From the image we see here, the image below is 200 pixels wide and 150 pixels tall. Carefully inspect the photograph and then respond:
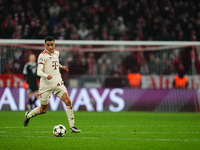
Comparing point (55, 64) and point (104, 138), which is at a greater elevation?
point (55, 64)

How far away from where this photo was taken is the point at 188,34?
22.1 m

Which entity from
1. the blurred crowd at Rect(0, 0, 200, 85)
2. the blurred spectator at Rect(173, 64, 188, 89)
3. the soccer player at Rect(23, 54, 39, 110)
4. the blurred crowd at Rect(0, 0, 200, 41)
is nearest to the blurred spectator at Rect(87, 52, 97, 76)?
the blurred crowd at Rect(0, 0, 200, 85)

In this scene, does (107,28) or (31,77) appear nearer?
(31,77)

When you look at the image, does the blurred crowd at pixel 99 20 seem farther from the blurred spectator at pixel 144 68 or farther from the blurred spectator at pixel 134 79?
the blurred spectator at pixel 134 79

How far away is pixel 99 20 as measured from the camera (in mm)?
22172

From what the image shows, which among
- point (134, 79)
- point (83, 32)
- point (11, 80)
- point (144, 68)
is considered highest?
point (83, 32)

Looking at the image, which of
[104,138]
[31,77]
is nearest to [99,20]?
[31,77]

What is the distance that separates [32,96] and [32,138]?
7.85 m

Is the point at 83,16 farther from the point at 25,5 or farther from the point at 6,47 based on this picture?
the point at 6,47

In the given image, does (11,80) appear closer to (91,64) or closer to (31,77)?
(31,77)

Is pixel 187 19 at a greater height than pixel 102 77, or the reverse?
pixel 187 19

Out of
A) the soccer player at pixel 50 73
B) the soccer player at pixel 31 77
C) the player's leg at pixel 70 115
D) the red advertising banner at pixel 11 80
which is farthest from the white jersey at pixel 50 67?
the red advertising banner at pixel 11 80

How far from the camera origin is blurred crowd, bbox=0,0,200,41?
68.7 ft

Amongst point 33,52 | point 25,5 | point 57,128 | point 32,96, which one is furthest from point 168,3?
point 57,128
